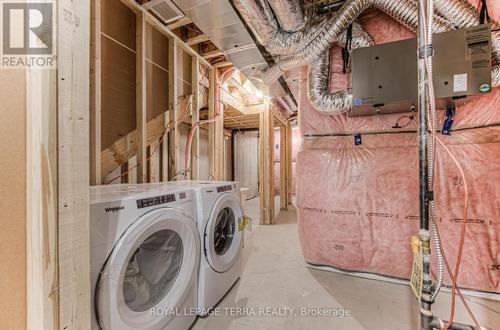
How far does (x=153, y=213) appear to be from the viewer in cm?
95

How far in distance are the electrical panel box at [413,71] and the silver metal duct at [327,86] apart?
116mm

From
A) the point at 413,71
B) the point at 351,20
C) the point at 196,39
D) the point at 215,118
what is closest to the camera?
the point at 413,71

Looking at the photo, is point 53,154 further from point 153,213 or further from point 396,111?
point 396,111

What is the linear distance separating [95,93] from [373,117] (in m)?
2.22

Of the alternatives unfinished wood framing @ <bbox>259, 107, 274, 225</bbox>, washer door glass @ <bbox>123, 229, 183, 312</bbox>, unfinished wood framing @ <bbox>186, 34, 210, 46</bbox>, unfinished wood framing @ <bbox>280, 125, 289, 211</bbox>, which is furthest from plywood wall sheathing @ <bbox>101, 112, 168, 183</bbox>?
unfinished wood framing @ <bbox>280, 125, 289, 211</bbox>

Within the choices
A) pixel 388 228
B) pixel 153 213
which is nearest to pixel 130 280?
pixel 153 213

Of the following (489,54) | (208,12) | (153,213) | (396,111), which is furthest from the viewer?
(396,111)

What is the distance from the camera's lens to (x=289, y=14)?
1.47m

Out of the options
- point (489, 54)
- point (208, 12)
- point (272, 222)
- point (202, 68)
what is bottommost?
point (272, 222)

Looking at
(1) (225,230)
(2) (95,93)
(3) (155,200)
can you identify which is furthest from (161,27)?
(1) (225,230)

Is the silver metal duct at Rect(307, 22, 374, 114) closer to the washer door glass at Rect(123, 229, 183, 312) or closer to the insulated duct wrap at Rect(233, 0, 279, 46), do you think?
the insulated duct wrap at Rect(233, 0, 279, 46)

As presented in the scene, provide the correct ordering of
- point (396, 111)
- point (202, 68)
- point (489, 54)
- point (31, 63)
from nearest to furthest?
point (31, 63), point (489, 54), point (396, 111), point (202, 68)

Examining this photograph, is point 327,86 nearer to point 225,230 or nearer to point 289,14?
point 289,14

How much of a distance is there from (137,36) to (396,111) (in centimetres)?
231
